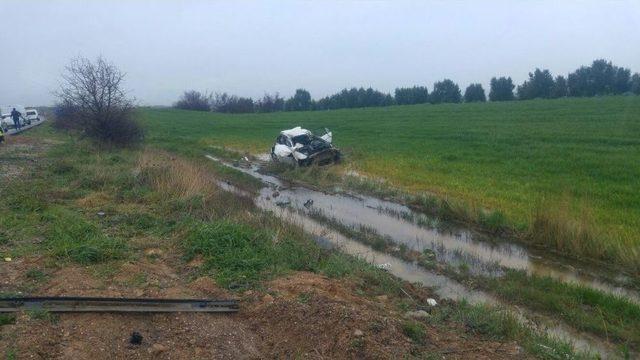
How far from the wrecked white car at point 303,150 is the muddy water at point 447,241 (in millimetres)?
4141

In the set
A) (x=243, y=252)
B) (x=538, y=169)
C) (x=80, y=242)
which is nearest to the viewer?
(x=243, y=252)

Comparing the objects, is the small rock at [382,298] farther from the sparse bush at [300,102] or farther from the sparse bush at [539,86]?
the sparse bush at [300,102]

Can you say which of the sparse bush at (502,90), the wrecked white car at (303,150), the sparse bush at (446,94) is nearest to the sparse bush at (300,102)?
the sparse bush at (446,94)

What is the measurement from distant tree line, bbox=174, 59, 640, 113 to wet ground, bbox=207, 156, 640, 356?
6194cm

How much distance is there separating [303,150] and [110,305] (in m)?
15.2

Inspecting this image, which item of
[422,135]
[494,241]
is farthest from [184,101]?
[494,241]

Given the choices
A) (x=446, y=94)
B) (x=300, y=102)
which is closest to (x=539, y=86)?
(x=446, y=94)

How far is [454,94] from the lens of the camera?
8469 centimetres

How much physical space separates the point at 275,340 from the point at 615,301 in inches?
190

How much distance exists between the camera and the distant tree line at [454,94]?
7012 cm

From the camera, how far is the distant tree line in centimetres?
7012

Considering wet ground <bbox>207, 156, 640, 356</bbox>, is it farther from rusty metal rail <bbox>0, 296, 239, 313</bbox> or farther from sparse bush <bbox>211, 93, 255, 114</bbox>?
sparse bush <bbox>211, 93, 255, 114</bbox>

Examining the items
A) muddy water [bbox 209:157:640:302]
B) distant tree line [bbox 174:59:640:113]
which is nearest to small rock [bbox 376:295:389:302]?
muddy water [bbox 209:157:640:302]

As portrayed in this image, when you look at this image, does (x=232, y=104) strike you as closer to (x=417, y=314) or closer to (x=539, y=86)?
(x=539, y=86)
